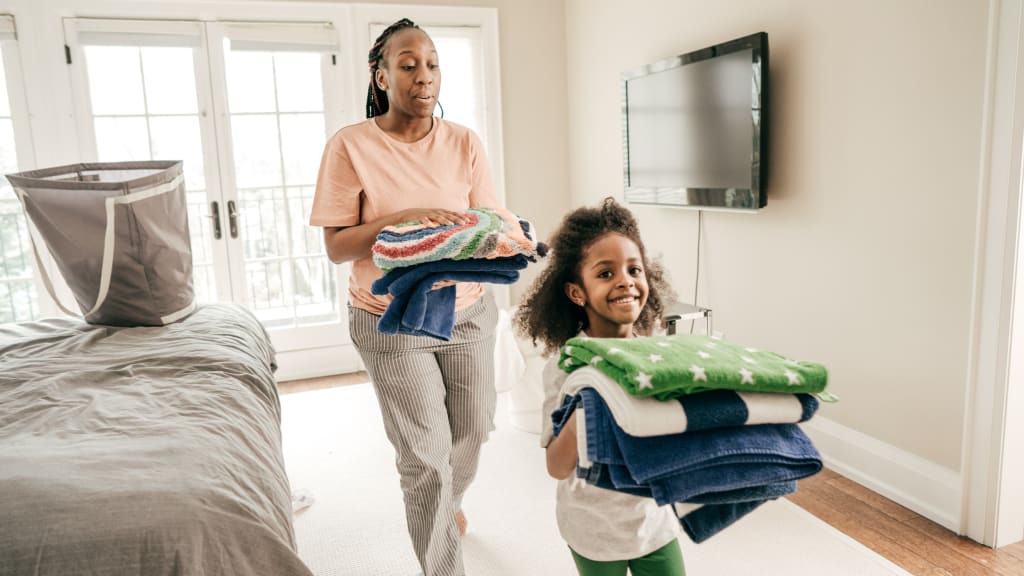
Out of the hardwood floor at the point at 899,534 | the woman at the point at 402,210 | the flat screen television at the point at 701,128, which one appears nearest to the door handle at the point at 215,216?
the flat screen television at the point at 701,128

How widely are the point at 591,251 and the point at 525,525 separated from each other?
1278mm

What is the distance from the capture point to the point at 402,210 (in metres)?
1.58

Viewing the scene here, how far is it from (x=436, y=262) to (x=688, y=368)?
633mm

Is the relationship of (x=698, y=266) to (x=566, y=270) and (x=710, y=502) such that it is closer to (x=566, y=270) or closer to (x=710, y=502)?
(x=566, y=270)

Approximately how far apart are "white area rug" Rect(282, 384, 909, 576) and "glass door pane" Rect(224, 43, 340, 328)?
1.31 meters

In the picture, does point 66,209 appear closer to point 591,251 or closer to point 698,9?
point 591,251

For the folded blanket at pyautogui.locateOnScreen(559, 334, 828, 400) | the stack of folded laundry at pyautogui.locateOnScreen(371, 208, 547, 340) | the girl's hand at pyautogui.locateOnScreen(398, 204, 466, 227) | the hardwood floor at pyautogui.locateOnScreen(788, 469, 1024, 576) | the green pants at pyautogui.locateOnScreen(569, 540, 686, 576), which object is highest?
the girl's hand at pyautogui.locateOnScreen(398, 204, 466, 227)

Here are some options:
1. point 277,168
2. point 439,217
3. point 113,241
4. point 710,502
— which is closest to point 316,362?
point 277,168

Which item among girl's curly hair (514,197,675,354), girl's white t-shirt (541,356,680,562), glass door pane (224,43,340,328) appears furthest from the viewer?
glass door pane (224,43,340,328)

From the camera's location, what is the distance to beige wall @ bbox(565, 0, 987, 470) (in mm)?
2068

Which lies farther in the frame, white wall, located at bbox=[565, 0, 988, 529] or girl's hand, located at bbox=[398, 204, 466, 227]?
white wall, located at bbox=[565, 0, 988, 529]

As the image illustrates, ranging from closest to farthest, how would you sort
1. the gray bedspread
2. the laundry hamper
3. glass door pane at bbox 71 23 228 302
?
1. the gray bedspread
2. the laundry hamper
3. glass door pane at bbox 71 23 228 302

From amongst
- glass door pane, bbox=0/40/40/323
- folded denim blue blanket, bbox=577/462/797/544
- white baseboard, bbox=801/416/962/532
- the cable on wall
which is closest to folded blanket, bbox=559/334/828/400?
folded denim blue blanket, bbox=577/462/797/544

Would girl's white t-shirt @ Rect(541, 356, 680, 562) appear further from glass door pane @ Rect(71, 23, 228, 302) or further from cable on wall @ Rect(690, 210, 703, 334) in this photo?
glass door pane @ Rect(71, 23, 228, 302)
